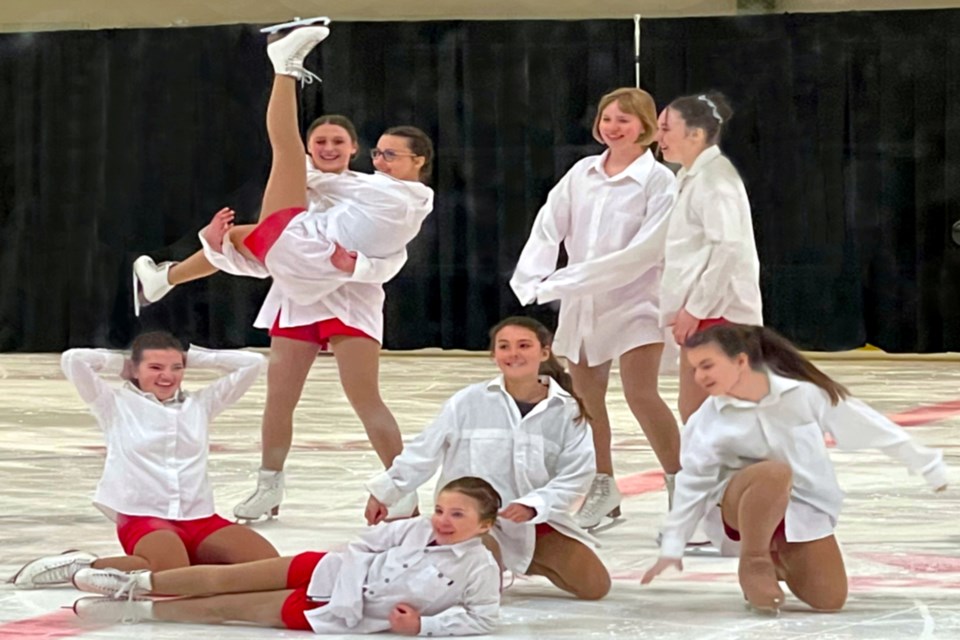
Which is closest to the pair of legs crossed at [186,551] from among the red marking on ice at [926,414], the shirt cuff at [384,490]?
the shirt cuff at [384,490]

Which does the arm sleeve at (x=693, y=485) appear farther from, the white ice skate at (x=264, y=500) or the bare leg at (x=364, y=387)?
the white ice skate at (x=264, y=500)

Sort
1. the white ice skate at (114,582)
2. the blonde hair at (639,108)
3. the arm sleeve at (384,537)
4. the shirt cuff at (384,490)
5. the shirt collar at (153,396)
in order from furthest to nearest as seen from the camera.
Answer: the blonde hair at (639,108) → the shirt collar at (153,396) → the shirt cuff at (384,490) → the white ice skate at (114,582) → the arm sleeve at (384,537)

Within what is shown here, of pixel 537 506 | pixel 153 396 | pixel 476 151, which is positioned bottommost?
pixel 537 506

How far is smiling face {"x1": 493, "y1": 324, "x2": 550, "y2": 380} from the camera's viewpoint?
12.5 feet

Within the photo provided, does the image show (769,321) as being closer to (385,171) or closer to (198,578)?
(385,171)

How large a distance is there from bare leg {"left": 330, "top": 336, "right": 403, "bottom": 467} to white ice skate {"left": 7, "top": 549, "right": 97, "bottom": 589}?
110 centimetres

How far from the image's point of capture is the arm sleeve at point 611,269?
461 cm

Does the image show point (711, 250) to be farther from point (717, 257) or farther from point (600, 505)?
point (600, 505)

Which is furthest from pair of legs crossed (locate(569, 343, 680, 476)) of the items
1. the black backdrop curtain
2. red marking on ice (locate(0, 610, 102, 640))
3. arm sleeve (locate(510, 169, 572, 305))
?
the black backdrop curtain

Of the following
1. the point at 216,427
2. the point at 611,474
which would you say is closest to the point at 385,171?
the point at 611,474

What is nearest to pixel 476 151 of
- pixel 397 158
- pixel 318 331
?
pixel 397 158

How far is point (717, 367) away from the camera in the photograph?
3.58 meters

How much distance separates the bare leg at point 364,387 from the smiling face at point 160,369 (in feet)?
2.98

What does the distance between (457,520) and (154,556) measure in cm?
76
